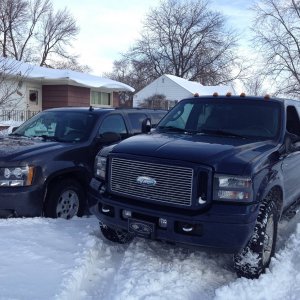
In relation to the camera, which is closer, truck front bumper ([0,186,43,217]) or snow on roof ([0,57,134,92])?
truck front bumper ([0,186,43,217])

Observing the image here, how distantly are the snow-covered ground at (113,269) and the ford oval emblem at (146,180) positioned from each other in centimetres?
92

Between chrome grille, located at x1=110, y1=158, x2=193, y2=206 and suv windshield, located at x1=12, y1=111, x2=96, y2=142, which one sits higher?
suv windshield, located at x1=12, y1=111, x2=96, y2=142

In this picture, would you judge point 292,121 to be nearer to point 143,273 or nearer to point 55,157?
point 143,273

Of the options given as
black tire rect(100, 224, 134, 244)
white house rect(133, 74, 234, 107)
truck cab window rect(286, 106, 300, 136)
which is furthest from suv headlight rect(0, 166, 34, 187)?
white house rect(133, 74, 234, 107)

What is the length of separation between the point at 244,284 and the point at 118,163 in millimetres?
1750

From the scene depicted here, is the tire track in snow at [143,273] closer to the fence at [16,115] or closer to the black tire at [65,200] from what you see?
the black tire at [65,200]

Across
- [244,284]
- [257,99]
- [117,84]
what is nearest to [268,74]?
[117,84]

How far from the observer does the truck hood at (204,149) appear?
4.07 meters

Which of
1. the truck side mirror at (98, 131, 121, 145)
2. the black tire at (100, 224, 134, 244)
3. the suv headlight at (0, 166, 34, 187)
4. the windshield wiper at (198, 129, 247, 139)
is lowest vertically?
the black tire at (100, 224, 134, 244)

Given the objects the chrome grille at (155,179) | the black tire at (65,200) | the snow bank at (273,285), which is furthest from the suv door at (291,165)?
the black tire at (65,200)

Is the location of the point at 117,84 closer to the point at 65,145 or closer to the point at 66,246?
the point at 65,145

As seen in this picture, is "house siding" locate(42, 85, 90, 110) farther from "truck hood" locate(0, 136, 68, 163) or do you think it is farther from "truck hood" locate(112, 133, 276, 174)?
"truck hood" locate(112, 133, 276, 174)

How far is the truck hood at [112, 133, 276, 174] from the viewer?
4074 millimetres

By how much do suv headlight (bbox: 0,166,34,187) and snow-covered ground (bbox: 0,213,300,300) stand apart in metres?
0.49
